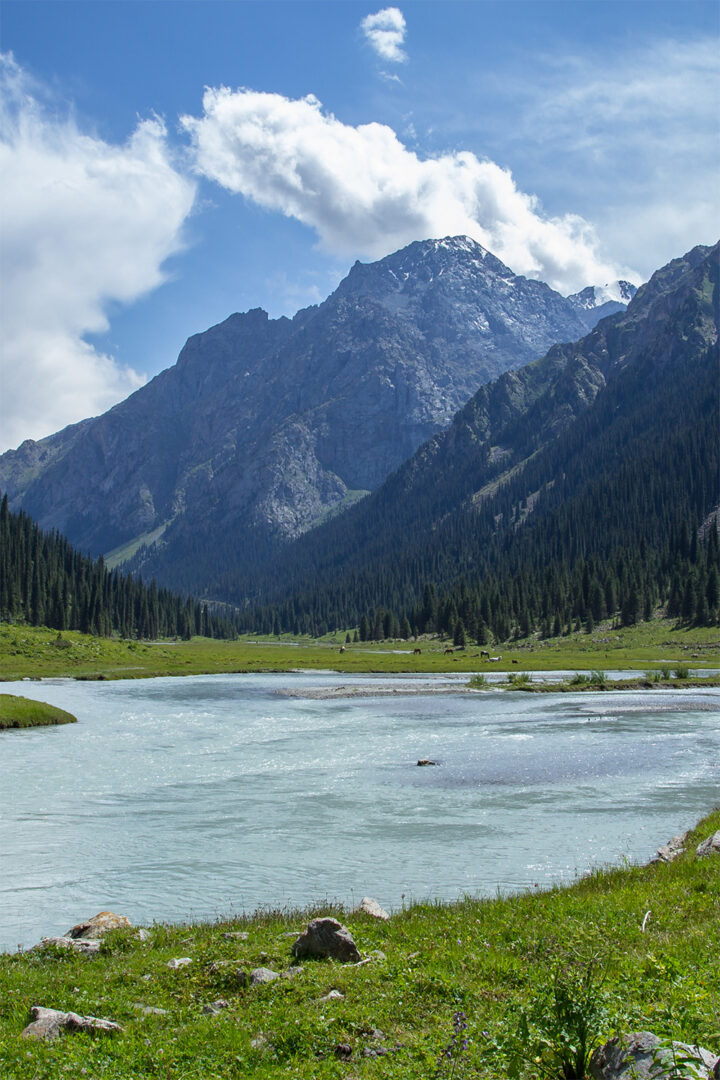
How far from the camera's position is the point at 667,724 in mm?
47094

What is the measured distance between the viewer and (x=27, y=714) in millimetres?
46312

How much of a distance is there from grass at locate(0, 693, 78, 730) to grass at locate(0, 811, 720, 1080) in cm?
3501

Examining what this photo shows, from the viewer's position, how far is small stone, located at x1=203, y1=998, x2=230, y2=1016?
1028 cm

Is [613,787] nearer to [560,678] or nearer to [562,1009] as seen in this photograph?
[562,1009]

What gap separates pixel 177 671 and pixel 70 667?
1371 cm

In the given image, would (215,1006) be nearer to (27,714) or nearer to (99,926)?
(99,926)

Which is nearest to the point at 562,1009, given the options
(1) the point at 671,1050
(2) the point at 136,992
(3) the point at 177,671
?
(1) the point at 671,1050

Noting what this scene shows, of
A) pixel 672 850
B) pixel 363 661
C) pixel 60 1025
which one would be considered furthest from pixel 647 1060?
pixel 363 661

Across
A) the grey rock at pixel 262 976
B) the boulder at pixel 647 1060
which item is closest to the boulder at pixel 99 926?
the grey rock at pixel 262 976

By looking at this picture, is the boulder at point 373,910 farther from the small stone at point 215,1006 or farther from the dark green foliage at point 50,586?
the dark green foliage at point 50,586

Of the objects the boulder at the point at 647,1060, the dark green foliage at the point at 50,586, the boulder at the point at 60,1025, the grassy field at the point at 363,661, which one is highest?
the dark green foliage at the point at 50,586

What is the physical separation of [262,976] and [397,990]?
2.17 m

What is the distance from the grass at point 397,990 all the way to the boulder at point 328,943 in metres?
0.30

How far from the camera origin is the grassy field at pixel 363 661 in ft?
316
